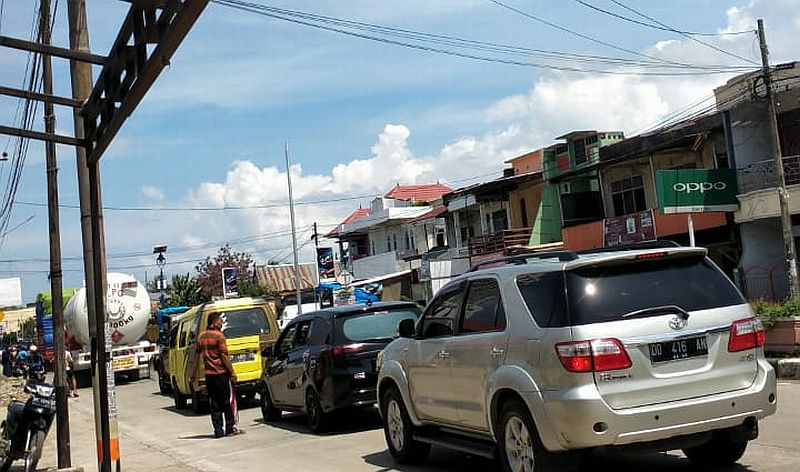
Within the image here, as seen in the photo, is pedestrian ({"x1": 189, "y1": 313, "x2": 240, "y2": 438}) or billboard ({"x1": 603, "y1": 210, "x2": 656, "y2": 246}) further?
billboard ({"x1": 603, "y1": 210, "x2": 656, "y2": 246})

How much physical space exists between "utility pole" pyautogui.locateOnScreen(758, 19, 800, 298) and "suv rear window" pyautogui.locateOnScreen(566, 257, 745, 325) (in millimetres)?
21198

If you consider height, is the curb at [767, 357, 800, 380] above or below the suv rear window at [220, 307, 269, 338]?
below

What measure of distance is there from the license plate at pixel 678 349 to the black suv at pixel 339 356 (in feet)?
19.9

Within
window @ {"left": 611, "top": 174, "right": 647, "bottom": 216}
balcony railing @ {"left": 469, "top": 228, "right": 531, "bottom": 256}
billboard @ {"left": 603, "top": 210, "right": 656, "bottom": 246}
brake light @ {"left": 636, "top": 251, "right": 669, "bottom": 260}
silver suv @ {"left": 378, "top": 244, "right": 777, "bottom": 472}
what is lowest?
silver suv @ {"left": 378, "top": 244, "right": 777, "bottom": 472}

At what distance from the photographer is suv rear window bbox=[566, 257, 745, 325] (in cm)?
704

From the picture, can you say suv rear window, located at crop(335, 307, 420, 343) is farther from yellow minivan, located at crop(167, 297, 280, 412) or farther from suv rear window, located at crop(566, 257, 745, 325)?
suv rear window, located at crop(566, 257, 745, 325)

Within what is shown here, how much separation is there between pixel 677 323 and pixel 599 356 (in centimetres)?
69

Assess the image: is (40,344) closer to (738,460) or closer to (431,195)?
(431,195)

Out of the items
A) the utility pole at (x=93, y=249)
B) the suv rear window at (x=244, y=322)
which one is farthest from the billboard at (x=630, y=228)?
the utility pole at (x=93, y=249)

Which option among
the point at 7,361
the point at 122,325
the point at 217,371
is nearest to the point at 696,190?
the point at 122,325

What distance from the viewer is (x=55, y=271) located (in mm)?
14484

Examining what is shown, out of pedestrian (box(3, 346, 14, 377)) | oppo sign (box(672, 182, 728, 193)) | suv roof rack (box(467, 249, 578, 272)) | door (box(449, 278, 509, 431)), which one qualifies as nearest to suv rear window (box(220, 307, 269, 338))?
suv roof rack (box(467, 249, 578, 272))

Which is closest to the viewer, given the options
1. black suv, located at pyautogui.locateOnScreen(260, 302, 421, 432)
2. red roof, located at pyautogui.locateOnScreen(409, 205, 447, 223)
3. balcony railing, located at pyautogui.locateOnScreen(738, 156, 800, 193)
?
black suv, located at pyautogui.locateOnScreen(260, 302, 421, 432)

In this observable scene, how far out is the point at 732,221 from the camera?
3206 centimetres
